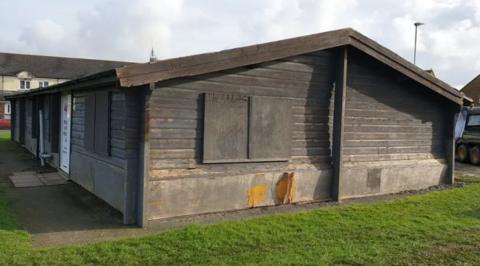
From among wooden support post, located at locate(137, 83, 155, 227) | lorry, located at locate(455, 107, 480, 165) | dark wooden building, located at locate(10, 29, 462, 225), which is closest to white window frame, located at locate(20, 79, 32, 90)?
dark wooden building, located at locate(10, 29, 462, 225)

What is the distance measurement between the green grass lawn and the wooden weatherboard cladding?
4.45ft

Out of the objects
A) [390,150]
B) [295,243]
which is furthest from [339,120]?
[295,243]

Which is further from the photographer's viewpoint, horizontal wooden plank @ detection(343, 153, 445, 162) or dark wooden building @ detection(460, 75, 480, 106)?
dark wooden building @ detection(460, 75, 480, 106)

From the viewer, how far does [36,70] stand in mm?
63969

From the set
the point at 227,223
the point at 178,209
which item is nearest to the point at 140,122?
the point at 178,209

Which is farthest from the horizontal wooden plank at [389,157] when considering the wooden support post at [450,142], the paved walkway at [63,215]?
the paved walkway at [63,215]

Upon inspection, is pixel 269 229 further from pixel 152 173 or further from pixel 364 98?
pixel 364 98

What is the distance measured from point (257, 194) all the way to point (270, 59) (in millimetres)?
2581

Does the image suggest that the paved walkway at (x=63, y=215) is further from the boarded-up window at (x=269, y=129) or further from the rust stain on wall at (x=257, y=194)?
the boarded-up window at (x=269, y=129)

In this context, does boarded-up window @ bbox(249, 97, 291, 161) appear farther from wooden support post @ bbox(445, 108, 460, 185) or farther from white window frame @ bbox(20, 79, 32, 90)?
white window frame @ bbox(20, 79, 32, 90)

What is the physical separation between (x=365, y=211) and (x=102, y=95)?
552 cm

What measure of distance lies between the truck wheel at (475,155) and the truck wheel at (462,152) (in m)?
0.29

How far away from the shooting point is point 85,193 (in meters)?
10.4

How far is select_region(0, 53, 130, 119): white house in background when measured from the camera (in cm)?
6225
